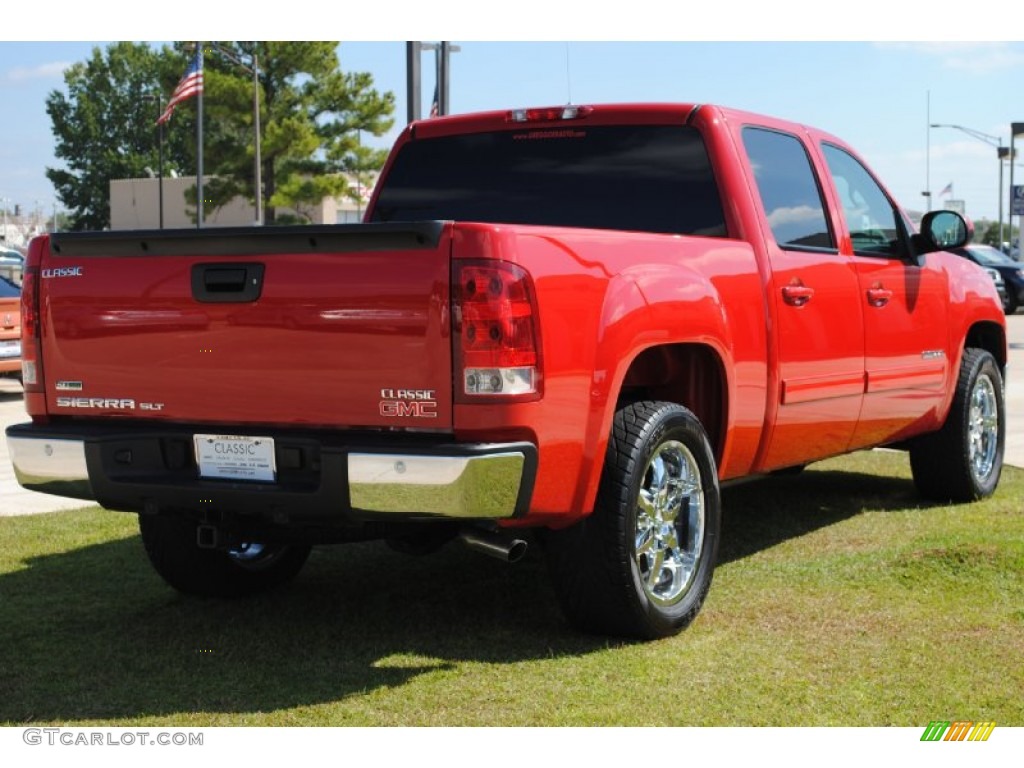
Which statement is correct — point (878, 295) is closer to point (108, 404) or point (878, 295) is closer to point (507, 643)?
point (507, 643)

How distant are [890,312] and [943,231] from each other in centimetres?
72

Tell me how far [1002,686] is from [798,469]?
3540mm

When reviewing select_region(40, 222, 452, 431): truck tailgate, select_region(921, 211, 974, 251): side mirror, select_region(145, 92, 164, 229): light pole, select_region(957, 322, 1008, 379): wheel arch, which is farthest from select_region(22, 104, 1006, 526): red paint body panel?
select_region(145, 92, 164, 229): light pole

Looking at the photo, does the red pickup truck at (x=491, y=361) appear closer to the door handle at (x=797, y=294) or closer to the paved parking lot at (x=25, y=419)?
the door handle at (x=797, y=294)

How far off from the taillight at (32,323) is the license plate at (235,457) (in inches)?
30.9

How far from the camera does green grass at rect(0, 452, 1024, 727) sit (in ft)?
15.2

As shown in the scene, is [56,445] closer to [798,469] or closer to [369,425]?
[369,425]

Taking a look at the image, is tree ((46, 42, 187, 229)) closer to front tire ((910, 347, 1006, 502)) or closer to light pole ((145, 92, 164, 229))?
light pole ((145, 92, 164, 229))

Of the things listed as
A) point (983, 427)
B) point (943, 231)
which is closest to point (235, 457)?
point (943, 231)

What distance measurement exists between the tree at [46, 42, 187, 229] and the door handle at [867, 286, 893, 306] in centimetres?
10090

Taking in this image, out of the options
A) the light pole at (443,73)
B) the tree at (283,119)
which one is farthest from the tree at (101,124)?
the light pole at (443,73)

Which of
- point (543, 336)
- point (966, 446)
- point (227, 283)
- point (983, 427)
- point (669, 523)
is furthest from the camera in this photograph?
point (983, 427)

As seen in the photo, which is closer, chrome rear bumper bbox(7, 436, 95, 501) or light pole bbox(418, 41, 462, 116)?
chrome rear bumper bbox(7, 436, 95, 501)

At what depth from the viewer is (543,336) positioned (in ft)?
15.5
